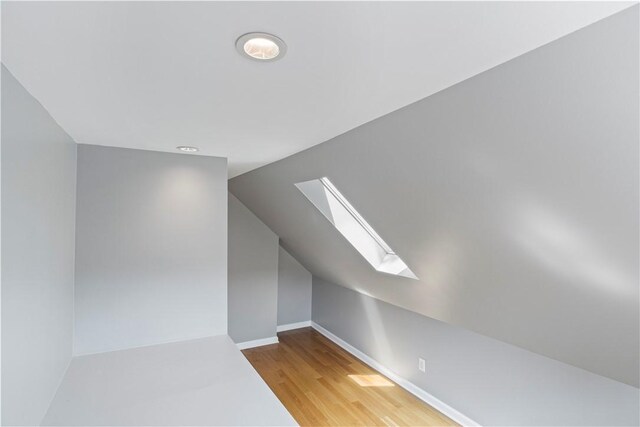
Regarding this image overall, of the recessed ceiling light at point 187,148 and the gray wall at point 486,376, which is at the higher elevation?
the recessed ceiling light at point 187,148

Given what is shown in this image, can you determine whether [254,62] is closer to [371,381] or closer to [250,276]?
[371,381]

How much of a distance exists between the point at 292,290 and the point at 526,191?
434cm

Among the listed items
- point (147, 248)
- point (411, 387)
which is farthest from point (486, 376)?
point (147, 248)

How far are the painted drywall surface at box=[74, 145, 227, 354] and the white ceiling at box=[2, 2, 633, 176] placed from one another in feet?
1.97

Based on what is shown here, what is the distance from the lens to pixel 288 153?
2.03 meters

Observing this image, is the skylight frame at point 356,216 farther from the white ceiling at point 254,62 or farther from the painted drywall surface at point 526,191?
the white ceiling at point 254,62

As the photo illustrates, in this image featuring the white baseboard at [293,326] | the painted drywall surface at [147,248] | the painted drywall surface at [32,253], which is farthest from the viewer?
the white baseboard at [293,326]

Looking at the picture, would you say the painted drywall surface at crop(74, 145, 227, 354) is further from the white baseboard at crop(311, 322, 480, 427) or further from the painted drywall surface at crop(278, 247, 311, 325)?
the painted drywall surface at crop(278, 247, 311, 325)

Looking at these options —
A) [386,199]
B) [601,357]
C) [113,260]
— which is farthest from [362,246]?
[113,260]

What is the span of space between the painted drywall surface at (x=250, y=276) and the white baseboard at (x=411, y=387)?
106 centimetres

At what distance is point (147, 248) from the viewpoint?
6.44ft

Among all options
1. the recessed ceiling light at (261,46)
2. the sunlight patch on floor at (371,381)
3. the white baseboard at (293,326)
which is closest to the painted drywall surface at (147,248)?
the recessed ceiling light at (261,46)

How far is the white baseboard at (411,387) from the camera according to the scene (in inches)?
110

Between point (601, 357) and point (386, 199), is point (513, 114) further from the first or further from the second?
point (601, 357)
